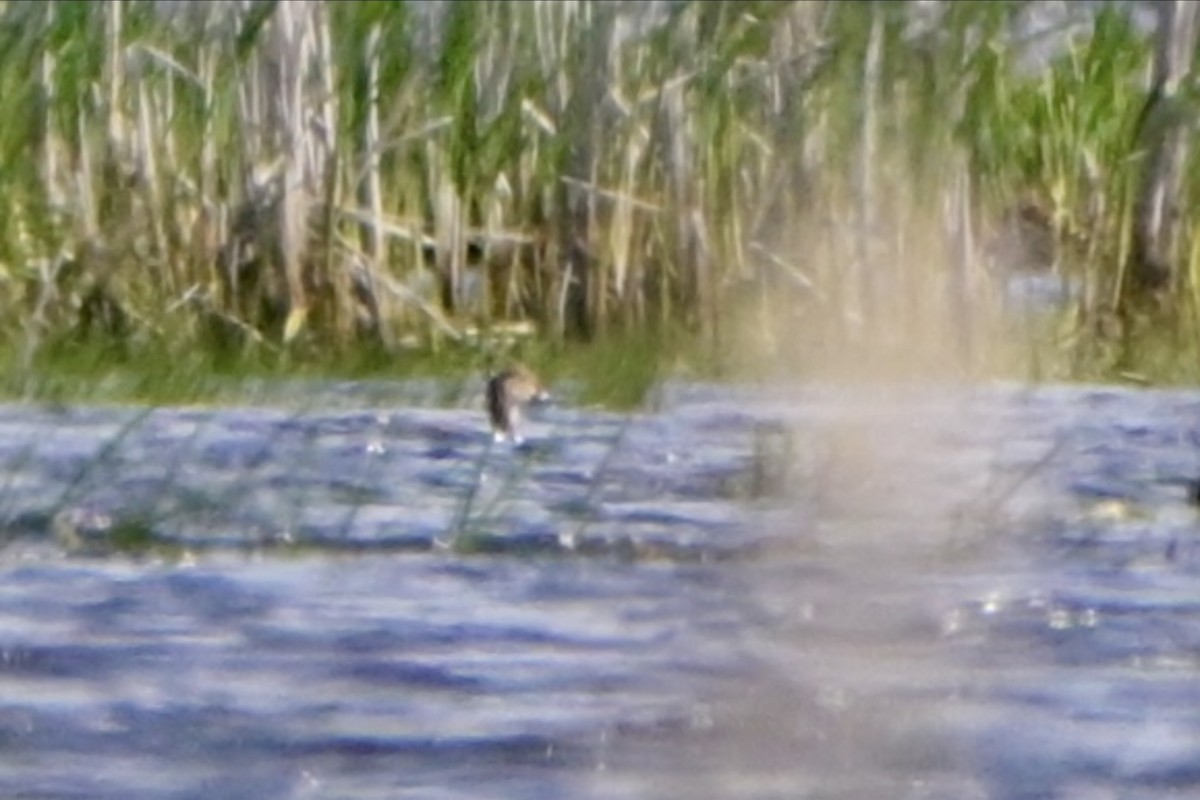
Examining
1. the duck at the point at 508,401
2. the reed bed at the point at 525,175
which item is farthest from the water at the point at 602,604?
the reed bed at the point at 525,175

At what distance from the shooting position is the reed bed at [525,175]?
19.9 feet

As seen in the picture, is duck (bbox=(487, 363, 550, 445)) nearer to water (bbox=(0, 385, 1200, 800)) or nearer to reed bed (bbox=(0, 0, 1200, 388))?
water (bbox=(0, 385, 1200, 800))

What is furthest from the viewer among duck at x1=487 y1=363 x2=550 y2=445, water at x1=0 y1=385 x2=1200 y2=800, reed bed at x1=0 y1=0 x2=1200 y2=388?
reed bed at x1=0 y1=0 x2=1200 y2=388

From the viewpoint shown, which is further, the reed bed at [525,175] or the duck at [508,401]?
the reed bed at [525,175]

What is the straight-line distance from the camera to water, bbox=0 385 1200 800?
112 inches

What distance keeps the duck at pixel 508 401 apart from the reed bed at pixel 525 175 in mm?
1096

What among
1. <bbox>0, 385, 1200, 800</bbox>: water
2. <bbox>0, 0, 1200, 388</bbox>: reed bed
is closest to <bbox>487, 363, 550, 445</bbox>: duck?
<bbox>0, 385, 1200, 800</bbox>: water

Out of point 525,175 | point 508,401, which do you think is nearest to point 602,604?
point 508,401

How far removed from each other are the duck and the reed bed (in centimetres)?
110

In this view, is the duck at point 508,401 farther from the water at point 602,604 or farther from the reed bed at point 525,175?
the reed bed at point 525,175

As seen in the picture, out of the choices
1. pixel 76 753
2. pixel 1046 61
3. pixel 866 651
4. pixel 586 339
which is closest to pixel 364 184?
pixel 586 339

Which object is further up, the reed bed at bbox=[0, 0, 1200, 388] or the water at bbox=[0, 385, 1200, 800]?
the reed bed at bbox=[0, 0, 1200, 388]

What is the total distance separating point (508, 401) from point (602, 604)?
1.36 m

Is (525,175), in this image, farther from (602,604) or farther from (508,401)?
(602,604)
